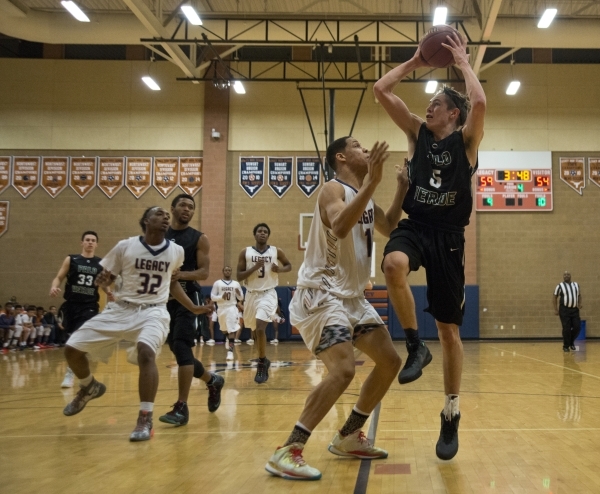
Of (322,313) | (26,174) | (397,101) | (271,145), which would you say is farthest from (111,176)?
(322,313)

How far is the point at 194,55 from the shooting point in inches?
724

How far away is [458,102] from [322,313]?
1.67 metres

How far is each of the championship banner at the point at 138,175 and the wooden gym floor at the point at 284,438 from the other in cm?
1183

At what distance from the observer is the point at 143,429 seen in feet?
15.4

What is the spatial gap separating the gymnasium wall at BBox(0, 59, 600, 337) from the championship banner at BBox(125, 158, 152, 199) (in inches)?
10.9

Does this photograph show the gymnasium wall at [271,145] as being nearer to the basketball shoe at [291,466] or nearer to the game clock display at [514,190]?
the game clock display at [514,190]

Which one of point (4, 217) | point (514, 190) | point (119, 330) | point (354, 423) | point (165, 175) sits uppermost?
point (165, 175)

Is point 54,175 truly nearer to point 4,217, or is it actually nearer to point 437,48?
point 4,217

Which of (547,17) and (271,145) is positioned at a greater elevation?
(547,17)

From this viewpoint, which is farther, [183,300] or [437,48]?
[183,300]

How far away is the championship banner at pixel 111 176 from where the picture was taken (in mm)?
20312

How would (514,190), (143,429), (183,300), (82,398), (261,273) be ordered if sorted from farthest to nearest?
(514,190) → (261,273) → (183,300) → (82,398) → (143,429)

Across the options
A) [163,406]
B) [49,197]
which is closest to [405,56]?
[49,197]

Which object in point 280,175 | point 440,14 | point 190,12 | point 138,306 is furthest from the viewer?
point 280,175
